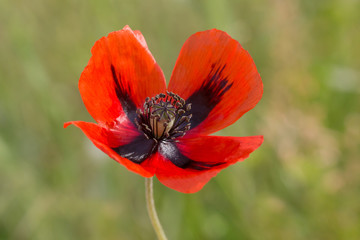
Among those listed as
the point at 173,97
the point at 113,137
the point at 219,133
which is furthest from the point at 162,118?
the point at 219,133

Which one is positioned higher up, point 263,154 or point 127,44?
point 127,44

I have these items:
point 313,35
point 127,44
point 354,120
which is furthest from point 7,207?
point 313,35

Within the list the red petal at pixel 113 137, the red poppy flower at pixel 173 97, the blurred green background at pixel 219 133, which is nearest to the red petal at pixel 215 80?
the red poppy flower at pixel 173 97

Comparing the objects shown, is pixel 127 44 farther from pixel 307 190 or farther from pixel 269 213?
pixel 307 190

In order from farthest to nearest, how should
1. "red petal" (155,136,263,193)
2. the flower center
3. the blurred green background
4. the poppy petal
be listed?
the blurred green background → the flower center → the poppy petal → "red petal" (155,136,263,193)

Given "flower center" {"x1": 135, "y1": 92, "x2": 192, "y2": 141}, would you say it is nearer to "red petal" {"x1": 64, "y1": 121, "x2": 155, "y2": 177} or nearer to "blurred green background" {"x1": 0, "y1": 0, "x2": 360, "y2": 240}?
"red petal" {"x1": 64, "y1": 121, "x2": 155, "y2": 177}

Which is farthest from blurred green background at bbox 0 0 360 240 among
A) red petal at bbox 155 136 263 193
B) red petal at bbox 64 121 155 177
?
red petal at bbox 155 136 263 193

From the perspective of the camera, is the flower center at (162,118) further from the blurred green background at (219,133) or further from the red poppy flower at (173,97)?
the blurred green background at (219,133)
